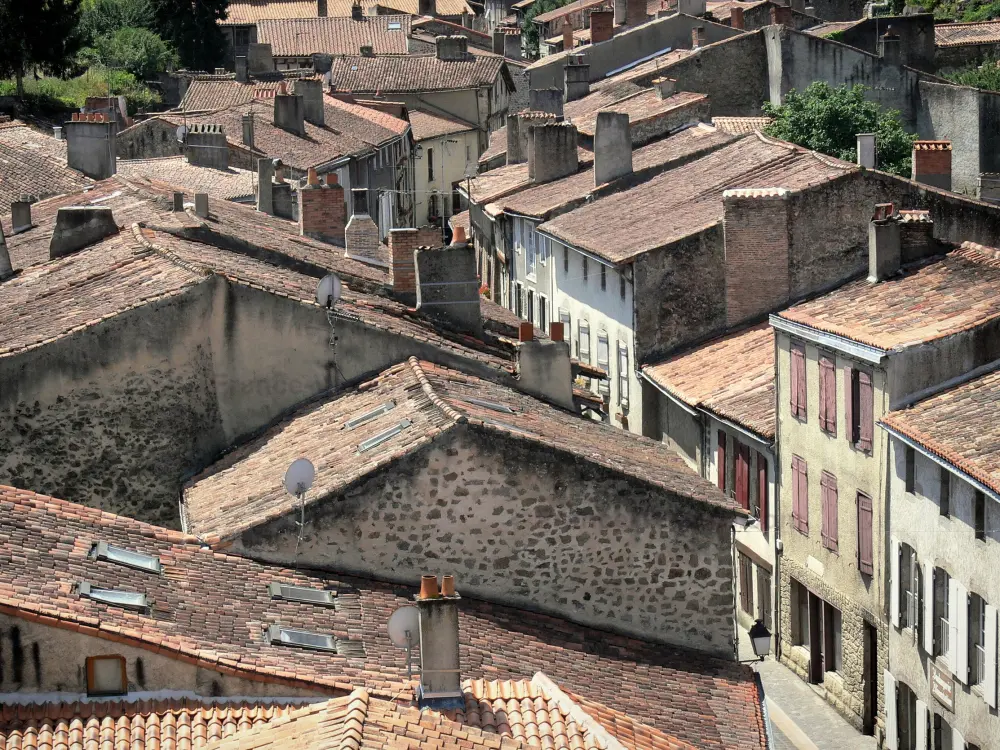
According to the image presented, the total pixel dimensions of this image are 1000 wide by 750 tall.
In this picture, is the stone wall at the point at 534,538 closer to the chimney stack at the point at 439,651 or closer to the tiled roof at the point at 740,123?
the chimney stack at the point at 439,651

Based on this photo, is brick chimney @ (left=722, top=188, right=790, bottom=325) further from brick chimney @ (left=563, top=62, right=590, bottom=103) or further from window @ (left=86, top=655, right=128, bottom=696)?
brick chimney @ (left=563, top=62, right=590, bottom=103)

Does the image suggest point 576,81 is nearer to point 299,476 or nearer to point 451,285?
point 451,285

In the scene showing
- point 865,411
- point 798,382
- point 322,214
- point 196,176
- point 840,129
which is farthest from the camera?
point 840,129

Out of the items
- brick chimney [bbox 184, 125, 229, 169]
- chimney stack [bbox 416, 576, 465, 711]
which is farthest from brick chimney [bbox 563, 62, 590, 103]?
chimney stack [bbox 416, 576, 465, 711]

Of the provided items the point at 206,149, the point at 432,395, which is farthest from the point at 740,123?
the point at 432,395

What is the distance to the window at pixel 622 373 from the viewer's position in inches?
1706

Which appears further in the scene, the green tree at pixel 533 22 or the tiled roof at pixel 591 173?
the green tree at pixel 533 22

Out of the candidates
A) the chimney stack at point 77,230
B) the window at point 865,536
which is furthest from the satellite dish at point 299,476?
the window at point 865,536

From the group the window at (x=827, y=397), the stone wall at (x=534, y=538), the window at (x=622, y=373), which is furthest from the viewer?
the window at (x=622, y=373)

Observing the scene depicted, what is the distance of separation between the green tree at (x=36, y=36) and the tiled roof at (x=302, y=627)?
51.5 m

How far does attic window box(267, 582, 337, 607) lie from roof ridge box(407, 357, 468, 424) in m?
2.50

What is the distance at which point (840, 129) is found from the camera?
57.1 meters

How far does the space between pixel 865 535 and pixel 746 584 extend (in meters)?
6.52

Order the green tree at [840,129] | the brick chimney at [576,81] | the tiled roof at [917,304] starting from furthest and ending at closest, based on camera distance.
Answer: the brick chimney at [576,81] → the green tree at [840,129] → the tiled roof at [917,304]
